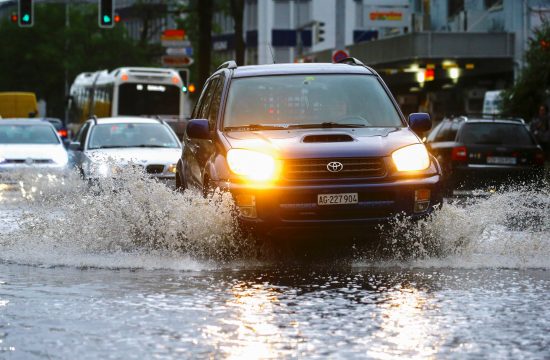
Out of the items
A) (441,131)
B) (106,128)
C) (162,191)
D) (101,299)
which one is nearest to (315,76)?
(162,191)

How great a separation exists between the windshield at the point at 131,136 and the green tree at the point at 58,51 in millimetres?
67630

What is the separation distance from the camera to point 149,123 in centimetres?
2600

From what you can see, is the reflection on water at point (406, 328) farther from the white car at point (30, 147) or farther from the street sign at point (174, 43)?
the street sign at point (174, 43)

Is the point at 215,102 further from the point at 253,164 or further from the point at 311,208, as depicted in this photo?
the point at 311,208

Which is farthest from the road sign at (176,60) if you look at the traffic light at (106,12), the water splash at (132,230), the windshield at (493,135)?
the water splash at (132,230)

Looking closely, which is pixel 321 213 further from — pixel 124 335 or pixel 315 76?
pixel 124 335

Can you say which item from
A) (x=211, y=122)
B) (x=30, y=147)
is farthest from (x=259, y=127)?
(x=30, y=147)

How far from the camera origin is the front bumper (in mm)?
12641

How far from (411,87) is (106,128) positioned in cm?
4300

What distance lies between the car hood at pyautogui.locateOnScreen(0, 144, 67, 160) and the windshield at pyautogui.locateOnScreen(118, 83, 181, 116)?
16000mm

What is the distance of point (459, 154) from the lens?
2961 centimetres

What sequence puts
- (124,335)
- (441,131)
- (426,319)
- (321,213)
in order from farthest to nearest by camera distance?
1. (441,131)
2. (321,213)
3. (426,319)
4. (124,335)

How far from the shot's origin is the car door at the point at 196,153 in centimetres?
1438

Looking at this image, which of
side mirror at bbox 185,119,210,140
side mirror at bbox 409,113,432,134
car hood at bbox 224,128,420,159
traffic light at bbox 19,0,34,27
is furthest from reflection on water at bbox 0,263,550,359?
traffic light at bbox 19,0,34,27
